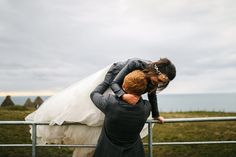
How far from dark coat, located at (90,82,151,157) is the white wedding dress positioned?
1.60ft

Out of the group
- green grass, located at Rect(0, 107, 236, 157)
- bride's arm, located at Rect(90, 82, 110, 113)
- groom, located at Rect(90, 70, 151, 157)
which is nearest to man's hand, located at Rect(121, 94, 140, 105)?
groom, located at Rect(90, 70, 151, 157)

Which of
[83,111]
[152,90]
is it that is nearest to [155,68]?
[152,90]

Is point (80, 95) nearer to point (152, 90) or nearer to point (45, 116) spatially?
point (45, 116)

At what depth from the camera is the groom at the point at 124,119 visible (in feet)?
10.8

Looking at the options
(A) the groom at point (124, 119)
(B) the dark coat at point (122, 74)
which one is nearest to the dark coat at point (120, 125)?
(A) the groom at point (124, 119)

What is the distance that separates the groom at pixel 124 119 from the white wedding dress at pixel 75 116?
51 cm

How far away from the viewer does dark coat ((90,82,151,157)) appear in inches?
135

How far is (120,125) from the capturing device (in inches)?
136

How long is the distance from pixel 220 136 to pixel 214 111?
7300mm

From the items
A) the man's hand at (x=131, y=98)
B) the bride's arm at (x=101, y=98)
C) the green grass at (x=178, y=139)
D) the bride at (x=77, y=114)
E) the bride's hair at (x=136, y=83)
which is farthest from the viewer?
the green grass at (x=178, y=139)

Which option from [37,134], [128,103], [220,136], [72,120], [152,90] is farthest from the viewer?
[220,136]

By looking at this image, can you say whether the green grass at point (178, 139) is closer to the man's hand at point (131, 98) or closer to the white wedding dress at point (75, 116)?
the white wedding dress at point (75, 116)

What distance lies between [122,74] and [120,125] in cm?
50

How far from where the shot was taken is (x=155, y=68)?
357 centimetres
